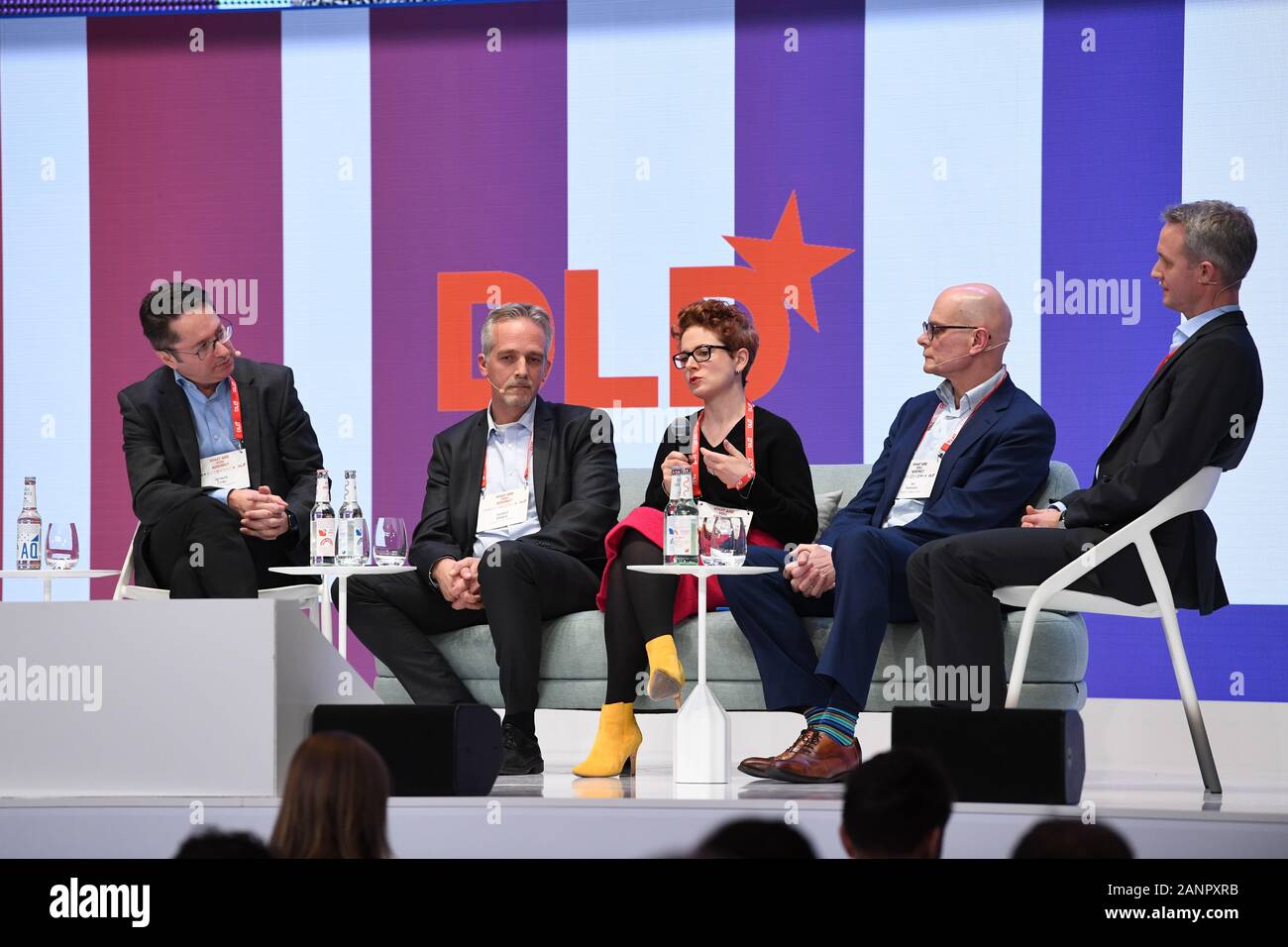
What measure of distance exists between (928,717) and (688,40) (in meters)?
3.38

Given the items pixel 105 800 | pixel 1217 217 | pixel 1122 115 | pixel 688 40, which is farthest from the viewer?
pixel 688 40

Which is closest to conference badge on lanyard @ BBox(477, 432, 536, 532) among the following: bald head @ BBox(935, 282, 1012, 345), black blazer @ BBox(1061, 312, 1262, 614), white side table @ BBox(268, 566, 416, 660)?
white side table @ BBox(268, 566, 416, 660)

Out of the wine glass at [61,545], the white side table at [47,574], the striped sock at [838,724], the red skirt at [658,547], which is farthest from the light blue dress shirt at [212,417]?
the striped sock at [838,724]

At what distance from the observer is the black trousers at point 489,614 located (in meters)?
3.92

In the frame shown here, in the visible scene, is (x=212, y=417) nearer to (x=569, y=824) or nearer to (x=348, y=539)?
(x=348, y=539)

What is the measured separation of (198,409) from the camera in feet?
15.1

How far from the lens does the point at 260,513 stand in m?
4.30

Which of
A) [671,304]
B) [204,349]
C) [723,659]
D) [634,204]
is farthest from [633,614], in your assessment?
[634,204]

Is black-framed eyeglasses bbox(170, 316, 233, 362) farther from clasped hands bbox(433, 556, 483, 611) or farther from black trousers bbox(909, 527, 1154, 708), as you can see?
black trousers bbox(909, 527, 1154, 708)

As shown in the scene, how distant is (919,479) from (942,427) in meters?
0.18

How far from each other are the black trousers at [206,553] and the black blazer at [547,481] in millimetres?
469

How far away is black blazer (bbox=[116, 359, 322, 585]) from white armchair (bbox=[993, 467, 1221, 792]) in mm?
2140
